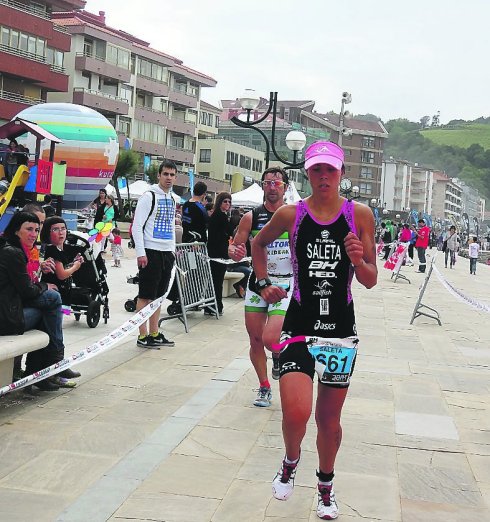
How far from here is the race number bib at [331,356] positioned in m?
3.95

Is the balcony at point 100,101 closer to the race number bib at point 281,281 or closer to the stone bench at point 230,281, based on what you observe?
the stone bench at point 230,281

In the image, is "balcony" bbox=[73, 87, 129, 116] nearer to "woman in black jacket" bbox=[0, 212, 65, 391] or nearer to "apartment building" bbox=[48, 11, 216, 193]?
"apartment building" bbox=[48, 11, 216, 193]

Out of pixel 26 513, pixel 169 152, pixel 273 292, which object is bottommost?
pixel 26 513

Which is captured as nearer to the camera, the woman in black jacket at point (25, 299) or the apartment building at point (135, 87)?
the woman in black jacket at point (25, 299)

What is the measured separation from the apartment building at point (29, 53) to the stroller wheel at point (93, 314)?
36598mm

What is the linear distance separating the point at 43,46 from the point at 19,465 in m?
46.1

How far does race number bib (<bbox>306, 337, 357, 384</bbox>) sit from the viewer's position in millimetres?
3947

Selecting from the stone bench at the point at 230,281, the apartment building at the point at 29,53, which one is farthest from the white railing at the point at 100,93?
the stone bench at the point at 230,281

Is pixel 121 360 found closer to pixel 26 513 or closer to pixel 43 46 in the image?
pixel 26 513

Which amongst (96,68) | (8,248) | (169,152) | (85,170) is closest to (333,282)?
(8,248)

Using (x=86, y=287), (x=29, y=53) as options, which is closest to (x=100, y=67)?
(x=29, y=53)

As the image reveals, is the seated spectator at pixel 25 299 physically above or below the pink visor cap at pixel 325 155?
below

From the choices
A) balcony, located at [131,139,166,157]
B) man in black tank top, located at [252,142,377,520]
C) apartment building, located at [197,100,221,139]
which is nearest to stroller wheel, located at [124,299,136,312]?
man in black tank top, located at [252,142,377,520]

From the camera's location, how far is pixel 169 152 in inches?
2849
